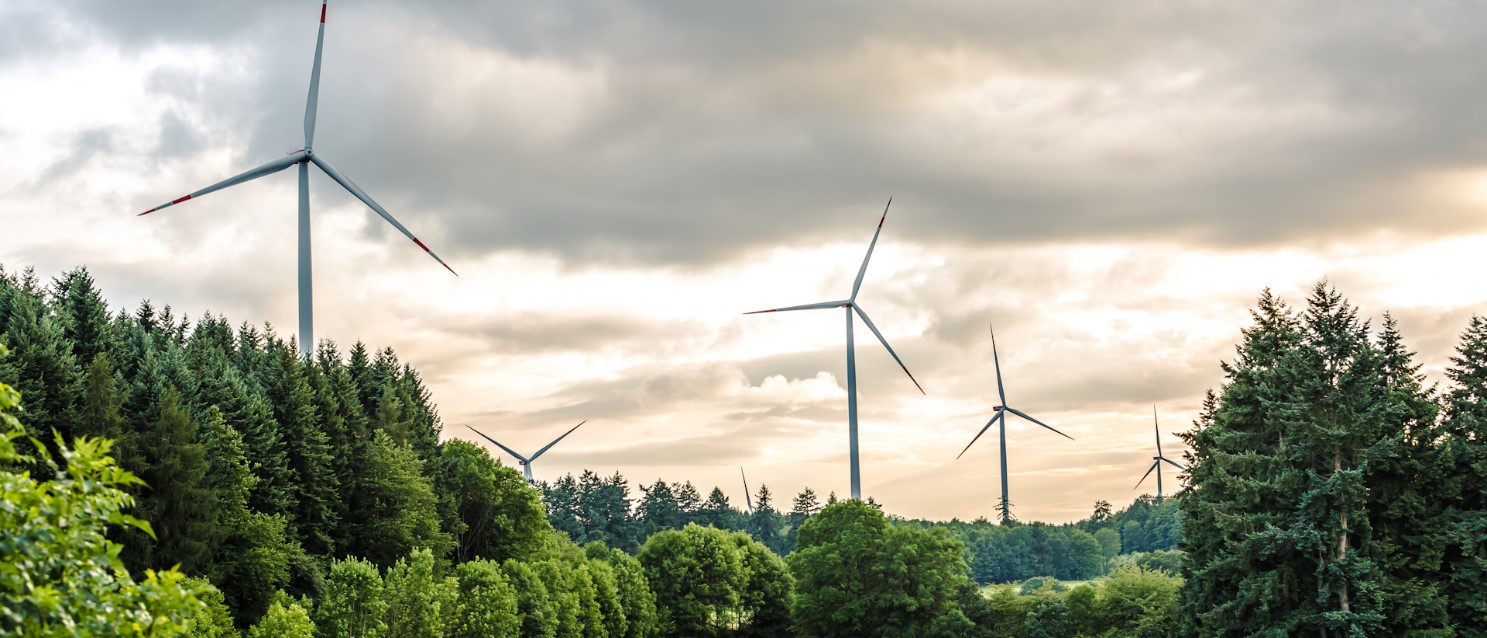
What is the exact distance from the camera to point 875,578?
118 metres

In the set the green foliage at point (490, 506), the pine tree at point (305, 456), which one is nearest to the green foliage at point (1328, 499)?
the pine tree at point (305, 456)

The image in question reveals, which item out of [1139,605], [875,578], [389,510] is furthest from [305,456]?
[1139,605]

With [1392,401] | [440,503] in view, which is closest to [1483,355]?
[1392,401]

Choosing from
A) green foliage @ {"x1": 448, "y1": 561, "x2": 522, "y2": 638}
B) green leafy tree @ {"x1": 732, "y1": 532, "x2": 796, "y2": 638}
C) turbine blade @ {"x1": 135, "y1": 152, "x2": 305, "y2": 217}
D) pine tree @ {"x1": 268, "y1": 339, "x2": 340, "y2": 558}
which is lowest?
green leafy tree @ {"x1": 732, "y1": 532, "x2": 796, "y2": 638}

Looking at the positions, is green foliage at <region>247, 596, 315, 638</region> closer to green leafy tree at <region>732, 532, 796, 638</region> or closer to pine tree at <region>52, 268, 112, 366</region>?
pine tree at <region>52, 268, 112, 366</region>

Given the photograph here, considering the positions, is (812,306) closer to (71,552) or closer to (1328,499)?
(1328,499)

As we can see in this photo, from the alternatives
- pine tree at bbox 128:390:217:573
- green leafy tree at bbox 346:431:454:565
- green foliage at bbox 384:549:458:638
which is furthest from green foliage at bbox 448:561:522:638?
pine tree at bbox 128:390:217:573

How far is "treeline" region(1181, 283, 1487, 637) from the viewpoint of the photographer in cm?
6719

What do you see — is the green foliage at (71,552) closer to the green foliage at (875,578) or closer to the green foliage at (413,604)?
the green foliage at (413,604)

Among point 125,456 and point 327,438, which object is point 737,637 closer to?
point 327,438

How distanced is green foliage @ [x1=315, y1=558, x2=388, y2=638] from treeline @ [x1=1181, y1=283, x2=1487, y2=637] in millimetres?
47235

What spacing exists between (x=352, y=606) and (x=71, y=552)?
53715 millimetres

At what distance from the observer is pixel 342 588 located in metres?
67.4

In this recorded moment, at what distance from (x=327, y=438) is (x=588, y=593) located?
2675 centimetres
